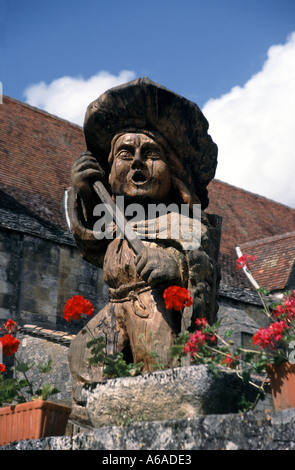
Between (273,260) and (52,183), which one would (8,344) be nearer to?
(52,183)

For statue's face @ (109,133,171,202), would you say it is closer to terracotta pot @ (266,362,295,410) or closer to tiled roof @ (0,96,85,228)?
terracotta pot @ (266,362,295,410)

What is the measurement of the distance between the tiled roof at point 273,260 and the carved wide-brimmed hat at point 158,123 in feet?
44.7

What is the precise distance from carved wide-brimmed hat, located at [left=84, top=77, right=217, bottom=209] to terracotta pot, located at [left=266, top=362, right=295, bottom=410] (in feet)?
7.64

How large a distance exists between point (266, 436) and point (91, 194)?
2.85 m

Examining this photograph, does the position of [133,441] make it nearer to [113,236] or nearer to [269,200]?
[113,236]

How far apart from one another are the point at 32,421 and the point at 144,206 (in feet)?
6.66

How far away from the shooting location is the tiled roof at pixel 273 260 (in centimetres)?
1954

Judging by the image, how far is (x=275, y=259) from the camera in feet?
67.5

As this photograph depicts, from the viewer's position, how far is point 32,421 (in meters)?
4.18

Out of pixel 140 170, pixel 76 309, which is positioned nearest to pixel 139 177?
pixel 140 170

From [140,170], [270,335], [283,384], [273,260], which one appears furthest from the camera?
[273,260]

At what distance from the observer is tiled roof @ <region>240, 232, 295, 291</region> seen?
64.1 ft
